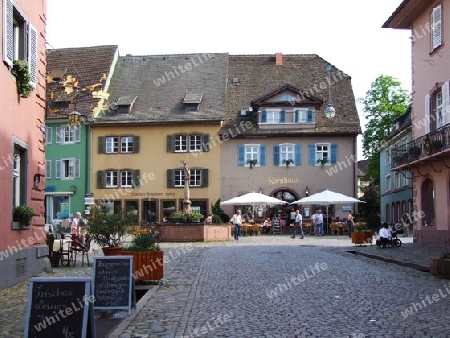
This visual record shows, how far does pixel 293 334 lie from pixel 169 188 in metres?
40.0

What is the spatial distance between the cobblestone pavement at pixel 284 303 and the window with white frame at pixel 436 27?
36.3 ft

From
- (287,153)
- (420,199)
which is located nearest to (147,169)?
(287,153)

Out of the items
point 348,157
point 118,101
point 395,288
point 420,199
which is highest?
point 118,101

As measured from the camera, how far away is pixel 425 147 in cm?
2623

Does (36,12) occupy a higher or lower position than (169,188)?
higher

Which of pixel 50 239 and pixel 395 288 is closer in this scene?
pixel 395 288

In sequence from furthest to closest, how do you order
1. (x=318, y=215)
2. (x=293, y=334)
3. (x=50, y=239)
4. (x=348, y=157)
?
(x=348, y=157) < (x=318, y=215) < (x=50, y=239) < (x=293, y=334)

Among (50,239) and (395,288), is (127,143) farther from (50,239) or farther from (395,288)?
(395,288)

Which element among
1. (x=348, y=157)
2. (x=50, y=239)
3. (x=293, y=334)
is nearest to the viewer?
(x=293, y=334)

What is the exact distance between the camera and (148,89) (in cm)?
5150

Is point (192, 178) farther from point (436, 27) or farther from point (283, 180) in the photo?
point (436, 27)

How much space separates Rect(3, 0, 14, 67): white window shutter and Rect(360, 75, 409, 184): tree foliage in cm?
4503

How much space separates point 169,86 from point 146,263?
39656 mm

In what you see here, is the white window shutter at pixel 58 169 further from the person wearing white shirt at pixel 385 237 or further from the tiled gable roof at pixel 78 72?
the person wearing white shirt at pixel 385 237
